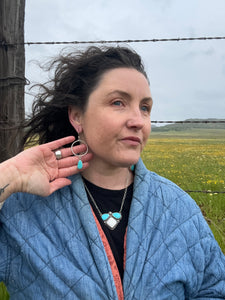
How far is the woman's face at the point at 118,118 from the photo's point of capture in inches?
50.8

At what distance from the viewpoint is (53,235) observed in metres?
1.25

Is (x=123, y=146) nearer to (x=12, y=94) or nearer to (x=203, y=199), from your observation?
(x=12, y=94)

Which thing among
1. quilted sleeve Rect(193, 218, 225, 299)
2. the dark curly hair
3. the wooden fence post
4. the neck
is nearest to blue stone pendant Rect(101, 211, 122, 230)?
the neck

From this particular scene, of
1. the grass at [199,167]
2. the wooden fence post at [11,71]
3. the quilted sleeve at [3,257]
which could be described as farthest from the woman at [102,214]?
the grass at [199,167]

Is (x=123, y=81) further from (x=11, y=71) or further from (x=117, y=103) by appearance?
(x=11, y=71)

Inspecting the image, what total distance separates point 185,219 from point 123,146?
48 cm

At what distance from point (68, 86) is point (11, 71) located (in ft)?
1.73

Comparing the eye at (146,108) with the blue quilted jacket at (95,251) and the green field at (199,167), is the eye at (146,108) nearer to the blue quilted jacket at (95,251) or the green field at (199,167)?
the blue quilted jacket at (95,251)

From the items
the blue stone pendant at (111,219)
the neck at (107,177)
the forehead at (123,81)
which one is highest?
the forehead at (123,81)

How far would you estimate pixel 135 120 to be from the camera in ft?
4.25

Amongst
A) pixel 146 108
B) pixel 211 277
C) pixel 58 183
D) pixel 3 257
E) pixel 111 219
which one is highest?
pixel 146 108

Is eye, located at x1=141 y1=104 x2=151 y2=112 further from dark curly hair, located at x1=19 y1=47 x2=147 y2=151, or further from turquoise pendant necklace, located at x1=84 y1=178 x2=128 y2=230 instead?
turquoise pendant necklace, located at x1=84 y1=178 x2=128 y2=230

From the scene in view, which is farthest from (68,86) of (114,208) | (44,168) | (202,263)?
(202,263)

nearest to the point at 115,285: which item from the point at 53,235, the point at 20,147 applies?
the point at 53,235
